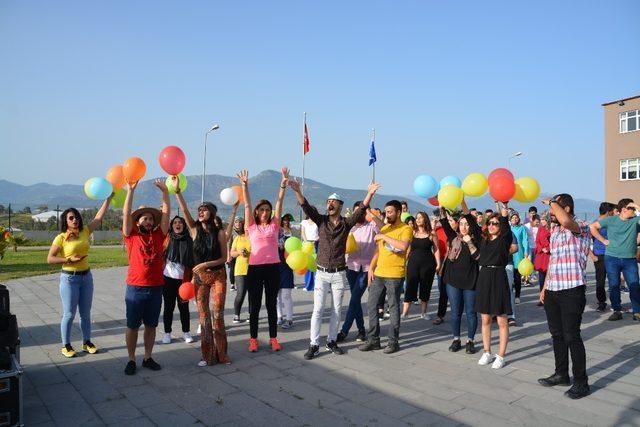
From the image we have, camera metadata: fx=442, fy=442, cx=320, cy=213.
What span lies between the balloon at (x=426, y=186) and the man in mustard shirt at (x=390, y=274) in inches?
40.6

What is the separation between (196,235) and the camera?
17.9 feet

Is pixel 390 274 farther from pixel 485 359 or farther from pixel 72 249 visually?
pixel 72 249

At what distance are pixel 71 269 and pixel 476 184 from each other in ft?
17.3

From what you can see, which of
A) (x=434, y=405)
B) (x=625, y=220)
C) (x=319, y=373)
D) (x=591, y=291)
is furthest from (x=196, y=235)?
(x=591, y=291)

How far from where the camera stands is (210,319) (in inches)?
211

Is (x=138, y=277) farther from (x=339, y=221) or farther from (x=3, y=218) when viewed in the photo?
(x=3, y=218)

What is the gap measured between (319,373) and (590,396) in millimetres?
2759

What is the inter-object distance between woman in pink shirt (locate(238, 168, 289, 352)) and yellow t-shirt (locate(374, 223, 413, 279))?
142 centimetres

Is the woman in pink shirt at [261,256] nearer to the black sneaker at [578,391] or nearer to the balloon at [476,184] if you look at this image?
the balloon at [476,184]

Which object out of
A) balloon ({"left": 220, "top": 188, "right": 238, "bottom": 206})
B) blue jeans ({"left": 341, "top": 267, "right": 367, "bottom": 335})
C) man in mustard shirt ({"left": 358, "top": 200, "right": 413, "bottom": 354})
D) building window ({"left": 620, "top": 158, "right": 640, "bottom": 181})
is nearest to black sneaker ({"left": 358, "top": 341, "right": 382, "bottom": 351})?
man in mustard shirt ({"left": 358, "top": 200, "right": 413, "bottom": 354})

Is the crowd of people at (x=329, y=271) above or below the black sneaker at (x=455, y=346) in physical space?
above

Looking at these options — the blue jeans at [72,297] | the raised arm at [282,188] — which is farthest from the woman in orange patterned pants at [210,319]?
the blue jeans at [72,297]

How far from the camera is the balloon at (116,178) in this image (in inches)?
229

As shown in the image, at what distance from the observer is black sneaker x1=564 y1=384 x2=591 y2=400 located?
4.32 metres
